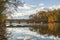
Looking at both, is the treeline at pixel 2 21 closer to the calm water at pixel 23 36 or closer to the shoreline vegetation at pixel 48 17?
the calm water at pixel 23 36

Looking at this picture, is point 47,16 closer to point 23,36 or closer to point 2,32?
point 23,36

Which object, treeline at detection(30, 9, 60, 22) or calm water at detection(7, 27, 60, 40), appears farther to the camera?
treeline at detection(30, 9, 60, 22)

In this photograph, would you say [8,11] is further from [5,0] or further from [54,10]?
[54,10]

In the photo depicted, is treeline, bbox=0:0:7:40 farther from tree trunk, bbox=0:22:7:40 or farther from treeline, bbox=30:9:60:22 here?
treeline, bbox=30:9:60:22

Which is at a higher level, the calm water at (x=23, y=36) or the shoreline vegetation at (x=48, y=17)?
the shoreline vegetation at (x=48, y=17)

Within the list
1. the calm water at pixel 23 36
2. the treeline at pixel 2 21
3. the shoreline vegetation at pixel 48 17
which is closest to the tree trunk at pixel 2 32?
the treeline at pixel 2 21

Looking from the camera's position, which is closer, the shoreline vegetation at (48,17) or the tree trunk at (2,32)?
the tree trunk at (2,32)

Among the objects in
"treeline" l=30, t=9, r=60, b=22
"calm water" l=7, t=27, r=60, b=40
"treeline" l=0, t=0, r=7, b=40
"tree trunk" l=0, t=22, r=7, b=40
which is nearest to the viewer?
"treeline" l=0, t=0, r=7, b=40

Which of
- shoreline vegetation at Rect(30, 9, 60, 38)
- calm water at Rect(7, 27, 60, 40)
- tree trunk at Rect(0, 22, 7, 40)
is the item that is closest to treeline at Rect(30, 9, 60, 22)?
shoreline vegetation at Rect(30, 9, 60, 38)

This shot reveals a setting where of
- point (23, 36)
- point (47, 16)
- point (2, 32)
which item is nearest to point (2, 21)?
point (2, 32)

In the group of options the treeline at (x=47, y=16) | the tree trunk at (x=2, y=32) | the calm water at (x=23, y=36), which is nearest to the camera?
the tree trunk at (x=2, y=32)

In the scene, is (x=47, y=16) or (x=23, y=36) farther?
(x=47, y=16)

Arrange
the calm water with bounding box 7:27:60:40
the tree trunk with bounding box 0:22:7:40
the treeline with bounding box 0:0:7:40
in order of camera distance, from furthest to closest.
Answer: the calm water with bounding box 7:27:60:40, the tree trunk with bounding box 0:22:7:40, the treeline with bounding box 0:0:7:40

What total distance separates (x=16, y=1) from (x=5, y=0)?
32 centimetres
